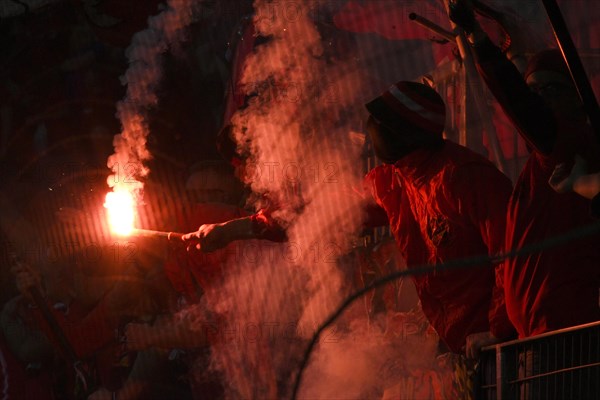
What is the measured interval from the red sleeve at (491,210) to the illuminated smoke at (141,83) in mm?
3849

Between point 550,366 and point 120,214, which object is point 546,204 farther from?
point 120,214

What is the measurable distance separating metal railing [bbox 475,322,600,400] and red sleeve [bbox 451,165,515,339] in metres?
0.55

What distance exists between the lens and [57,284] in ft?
23.2

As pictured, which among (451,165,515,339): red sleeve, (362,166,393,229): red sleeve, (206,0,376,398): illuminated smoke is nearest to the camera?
(451,165,515,339): red sleeve

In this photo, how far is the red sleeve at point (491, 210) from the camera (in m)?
3.32

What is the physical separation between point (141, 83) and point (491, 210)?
14.6ft

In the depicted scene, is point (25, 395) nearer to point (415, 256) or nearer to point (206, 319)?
point (206, 319)

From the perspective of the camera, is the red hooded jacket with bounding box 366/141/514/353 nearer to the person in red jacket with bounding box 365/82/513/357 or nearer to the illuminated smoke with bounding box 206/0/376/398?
the person in red jacket with bounding box 365/82/513/357

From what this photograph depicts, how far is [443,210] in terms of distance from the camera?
357cm

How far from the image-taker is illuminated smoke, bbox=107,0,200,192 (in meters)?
6.86

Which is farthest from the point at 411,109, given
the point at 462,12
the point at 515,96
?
the point at 462,12

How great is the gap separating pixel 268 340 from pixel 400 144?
2722 millimetres

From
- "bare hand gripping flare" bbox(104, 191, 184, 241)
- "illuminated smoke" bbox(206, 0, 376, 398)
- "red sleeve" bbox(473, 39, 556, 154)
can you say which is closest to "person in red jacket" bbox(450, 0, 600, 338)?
"red sleeve" bbox(473, 39, 556, 154)

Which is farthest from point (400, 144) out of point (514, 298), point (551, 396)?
point (551, 396)
